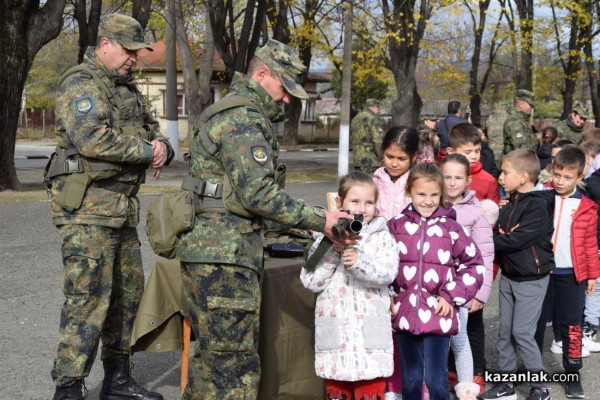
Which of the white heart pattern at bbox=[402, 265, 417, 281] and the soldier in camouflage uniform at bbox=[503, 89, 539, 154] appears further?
the soldier in camouflage uniform at bbox=[503, 89, 539, 154]

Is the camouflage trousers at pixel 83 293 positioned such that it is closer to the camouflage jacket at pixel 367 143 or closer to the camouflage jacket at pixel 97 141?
the camouflage jacket at pixel 97 141

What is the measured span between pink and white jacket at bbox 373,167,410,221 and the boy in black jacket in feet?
2.14

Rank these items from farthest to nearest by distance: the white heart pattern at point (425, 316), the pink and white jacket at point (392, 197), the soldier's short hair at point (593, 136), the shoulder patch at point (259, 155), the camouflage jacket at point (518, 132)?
the camouflage jacket at point (518, 132), the soldier's short hair at point (593, 136), the pink and white jacket at point (392, 197), the white heart pattern at point (425, 316), the shoulder patch at point (259, 155)

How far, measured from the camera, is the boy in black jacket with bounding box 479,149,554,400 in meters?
4.96

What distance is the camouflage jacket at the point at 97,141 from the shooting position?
433cm

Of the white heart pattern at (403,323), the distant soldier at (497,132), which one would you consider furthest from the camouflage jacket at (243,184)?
the distant soldier at (497,132)

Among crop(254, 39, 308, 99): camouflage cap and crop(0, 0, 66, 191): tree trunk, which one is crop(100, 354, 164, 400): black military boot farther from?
crop(0, 0, 66, 191): tree trunk

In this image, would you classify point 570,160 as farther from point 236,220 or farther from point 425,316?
point 236,220

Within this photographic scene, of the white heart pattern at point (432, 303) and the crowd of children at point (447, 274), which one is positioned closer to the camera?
the crowd of children at point (447, 274)

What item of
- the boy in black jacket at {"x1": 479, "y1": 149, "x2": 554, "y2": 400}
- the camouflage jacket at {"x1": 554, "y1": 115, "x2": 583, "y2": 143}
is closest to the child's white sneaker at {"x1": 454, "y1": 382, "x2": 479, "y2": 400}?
the boy in black jacket at {"x1": 479, "y1": 149, "x2": 554, "y2": 400}

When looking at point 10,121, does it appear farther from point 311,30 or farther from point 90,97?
point 311,30

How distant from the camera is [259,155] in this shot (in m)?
3.62

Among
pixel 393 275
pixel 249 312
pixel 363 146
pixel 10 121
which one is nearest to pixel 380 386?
pixel 393 275

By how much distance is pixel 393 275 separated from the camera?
3990 mm
